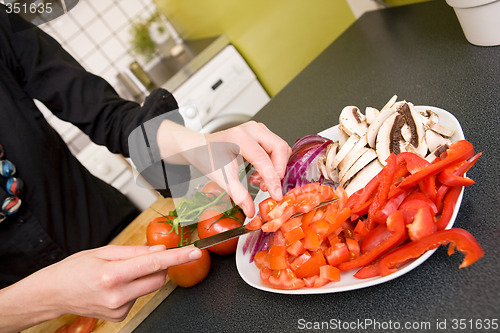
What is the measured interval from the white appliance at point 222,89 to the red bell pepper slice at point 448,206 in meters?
1.43

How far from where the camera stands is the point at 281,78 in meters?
2.15

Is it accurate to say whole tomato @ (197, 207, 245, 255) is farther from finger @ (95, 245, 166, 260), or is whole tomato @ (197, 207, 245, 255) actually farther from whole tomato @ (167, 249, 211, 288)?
finger @ (95, 245, 166, 260)

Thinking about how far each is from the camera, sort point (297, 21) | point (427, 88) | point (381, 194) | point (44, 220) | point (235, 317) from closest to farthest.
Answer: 1. point (381, 194)
2. point (235, 317)
3. point (427, 88)
4. point (44, 220)
5. point (297, 21)

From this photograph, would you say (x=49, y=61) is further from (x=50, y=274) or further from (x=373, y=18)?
(x=373, y=18)

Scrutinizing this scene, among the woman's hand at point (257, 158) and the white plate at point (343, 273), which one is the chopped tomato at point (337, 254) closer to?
the white plate at point (343, 273)

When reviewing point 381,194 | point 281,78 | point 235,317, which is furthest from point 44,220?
point 281,78

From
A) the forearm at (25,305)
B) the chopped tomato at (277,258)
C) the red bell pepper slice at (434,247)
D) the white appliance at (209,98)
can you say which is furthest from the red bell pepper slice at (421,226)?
the white appliance at (209,98)

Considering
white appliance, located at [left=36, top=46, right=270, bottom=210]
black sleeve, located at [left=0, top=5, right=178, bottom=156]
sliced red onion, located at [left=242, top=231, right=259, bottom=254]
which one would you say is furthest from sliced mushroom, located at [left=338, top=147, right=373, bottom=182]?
white appliance, located at [left=36, top=46, right=270, bottom=210]

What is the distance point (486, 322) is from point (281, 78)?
1.79m

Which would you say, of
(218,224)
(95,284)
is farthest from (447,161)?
(95,284)

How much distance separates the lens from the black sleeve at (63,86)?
3.59ft

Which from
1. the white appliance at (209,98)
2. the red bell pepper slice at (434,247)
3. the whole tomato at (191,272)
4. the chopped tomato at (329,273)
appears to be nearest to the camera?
the red bell pepper slice at (434,247)

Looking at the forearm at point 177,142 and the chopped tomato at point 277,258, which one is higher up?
the forearm at point 177,142

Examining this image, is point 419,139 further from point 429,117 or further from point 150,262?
point 150,262
